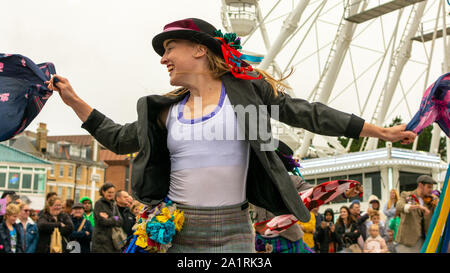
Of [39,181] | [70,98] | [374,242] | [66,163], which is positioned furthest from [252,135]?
[66,163]

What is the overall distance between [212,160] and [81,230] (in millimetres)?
6398

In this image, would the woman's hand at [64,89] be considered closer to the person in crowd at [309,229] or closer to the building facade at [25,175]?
the person in crowd at [309,229]

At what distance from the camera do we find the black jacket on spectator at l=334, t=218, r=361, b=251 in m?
10.3

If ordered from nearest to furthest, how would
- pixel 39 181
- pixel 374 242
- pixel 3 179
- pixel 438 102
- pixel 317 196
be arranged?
1. pixel 438 102
2. pixel 317 196
3. pixel 374 242
4. pixel 39 181
5. pixel 3 179

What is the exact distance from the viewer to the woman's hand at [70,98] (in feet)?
11.3

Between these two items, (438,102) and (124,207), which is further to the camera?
(124,207)

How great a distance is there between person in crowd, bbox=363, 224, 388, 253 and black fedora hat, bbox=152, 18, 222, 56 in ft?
22.9

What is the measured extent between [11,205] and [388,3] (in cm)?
1469

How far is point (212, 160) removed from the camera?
10.5ft

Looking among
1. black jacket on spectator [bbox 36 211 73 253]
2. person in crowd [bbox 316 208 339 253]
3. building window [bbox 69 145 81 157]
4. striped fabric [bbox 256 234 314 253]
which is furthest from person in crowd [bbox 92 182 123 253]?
building window [bbox 69 145 81 157]

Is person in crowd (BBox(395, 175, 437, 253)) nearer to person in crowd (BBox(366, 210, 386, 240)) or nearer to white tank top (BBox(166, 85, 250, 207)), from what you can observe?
person in crowd (BBox(366, 210, 386, 240))

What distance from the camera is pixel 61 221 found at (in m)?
8.70

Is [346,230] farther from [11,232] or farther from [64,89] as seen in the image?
[64,89]

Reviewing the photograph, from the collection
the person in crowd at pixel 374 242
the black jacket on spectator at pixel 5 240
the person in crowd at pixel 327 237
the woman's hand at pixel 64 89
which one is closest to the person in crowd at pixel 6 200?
the black jacket on spectator at pixel 5 240
